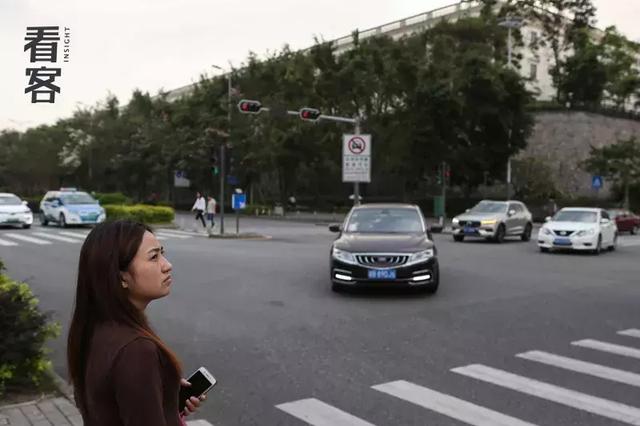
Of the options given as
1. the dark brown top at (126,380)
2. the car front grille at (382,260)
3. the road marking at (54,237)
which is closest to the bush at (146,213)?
the road marking at (54,237)

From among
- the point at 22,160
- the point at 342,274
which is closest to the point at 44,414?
the point at 342,274

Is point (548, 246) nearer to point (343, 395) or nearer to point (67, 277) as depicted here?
point (67, 277)

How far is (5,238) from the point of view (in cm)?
2269

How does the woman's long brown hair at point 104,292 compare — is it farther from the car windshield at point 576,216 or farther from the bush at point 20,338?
the car windshield at point 576,216

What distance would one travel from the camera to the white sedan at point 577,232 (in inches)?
780

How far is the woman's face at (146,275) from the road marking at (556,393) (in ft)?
14.5

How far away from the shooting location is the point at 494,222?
23531 mm

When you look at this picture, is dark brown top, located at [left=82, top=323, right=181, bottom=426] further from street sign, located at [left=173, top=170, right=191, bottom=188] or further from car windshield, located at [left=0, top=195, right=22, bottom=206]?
street sign, located at [left=173, top=170, right=191, bottom=188]

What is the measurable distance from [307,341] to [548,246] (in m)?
14.3

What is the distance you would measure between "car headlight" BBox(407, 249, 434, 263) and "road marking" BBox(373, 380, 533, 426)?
4880 millimetres

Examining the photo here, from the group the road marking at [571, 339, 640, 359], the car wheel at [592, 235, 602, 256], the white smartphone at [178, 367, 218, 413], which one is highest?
the white smartphone at [178, 367, 218, 413]

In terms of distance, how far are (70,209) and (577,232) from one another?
20.5 m

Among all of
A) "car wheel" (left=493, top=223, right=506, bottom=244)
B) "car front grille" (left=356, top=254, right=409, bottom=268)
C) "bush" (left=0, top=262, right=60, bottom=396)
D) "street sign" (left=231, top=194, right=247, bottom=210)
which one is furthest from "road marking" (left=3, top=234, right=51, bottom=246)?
"bush" (left=0, top=262, right=60, bottom=396)

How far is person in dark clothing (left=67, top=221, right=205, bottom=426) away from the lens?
1.75 m
